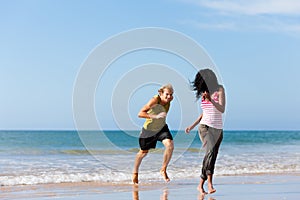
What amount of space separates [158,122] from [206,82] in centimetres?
132

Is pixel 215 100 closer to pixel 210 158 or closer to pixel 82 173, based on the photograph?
pixel 210 158

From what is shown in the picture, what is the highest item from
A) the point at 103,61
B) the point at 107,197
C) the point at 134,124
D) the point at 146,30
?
the point at 146,30

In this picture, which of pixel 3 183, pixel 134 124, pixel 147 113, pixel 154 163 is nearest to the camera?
pixel 147 113

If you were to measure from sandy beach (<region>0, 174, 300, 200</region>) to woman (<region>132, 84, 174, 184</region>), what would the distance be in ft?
2.04

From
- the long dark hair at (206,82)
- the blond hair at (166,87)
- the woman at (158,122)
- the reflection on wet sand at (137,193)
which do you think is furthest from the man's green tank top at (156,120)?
the reflection on wet sand at (137,193)

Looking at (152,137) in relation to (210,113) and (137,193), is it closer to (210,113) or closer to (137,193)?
(137,193)

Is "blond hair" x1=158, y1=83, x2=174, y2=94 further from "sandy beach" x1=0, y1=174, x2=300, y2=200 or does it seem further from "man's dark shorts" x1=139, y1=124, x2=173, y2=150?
"sandy beach" x1=0, y1=174, x2=300, y2=200

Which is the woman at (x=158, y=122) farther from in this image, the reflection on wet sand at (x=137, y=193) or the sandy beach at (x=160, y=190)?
the sandy beach at (x=160, y=190)

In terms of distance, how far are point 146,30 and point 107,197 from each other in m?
4.26

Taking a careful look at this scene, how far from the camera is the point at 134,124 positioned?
10.0 metres

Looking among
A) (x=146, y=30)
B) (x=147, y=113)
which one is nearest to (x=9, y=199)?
(x=147, y=113)

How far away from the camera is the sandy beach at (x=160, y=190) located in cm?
819

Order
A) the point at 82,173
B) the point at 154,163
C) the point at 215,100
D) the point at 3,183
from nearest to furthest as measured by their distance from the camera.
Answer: the point at 215,100, the point at 3,183, the point at 82,173, the point at 154,163

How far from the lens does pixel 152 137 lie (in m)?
9.20
